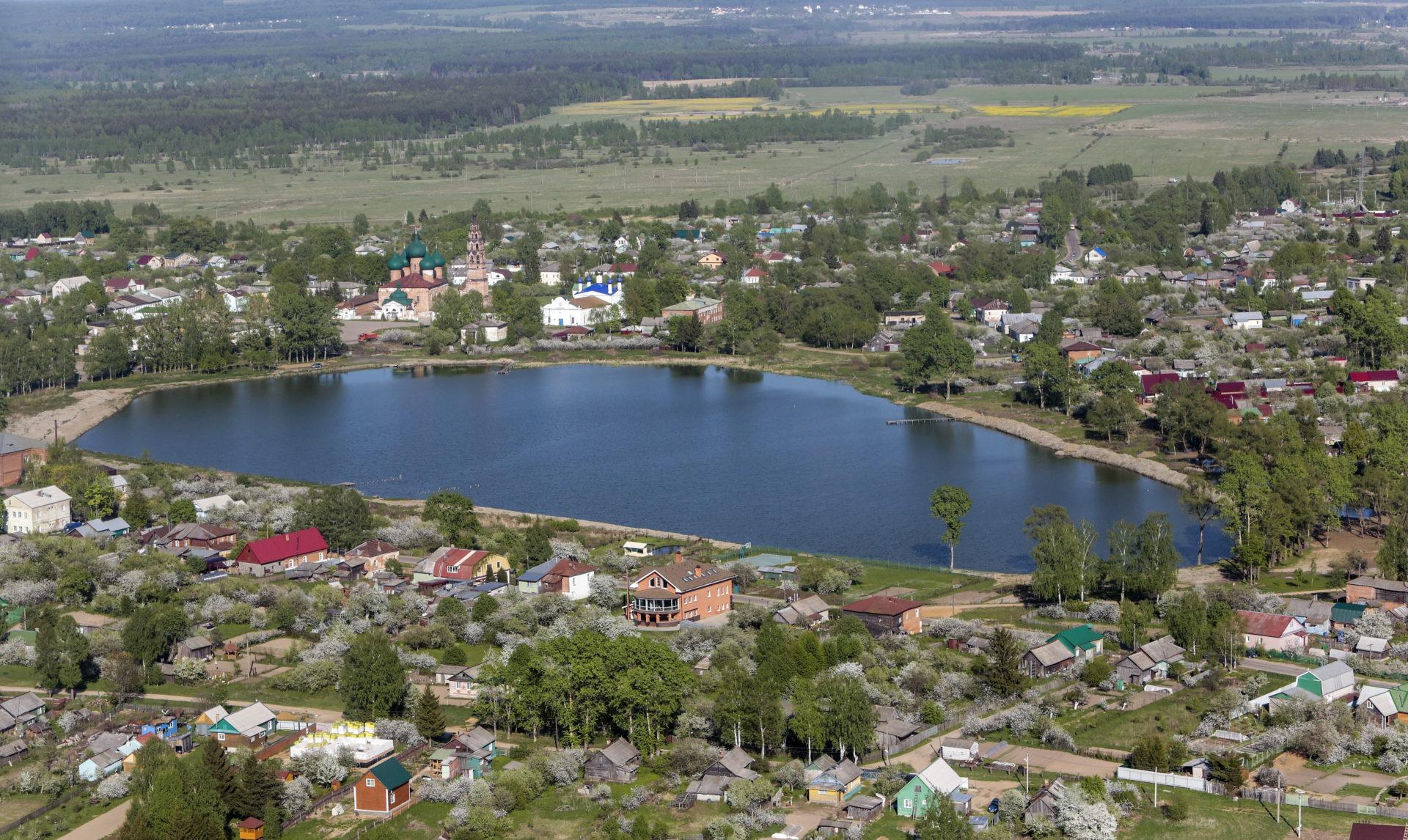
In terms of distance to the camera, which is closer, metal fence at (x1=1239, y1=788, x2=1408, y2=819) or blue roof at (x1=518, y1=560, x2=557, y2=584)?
metal fence at (x1=1239, y1=788, x2=1408, y2=819)

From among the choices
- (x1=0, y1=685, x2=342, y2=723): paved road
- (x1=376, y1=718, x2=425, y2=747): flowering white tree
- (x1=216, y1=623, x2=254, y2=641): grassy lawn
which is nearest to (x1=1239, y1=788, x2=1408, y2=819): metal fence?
(x1=376, y1=718, x2=425, y2=747): flowering white tree

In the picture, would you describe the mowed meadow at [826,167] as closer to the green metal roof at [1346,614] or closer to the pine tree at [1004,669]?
the green metal roof at [1346,614]

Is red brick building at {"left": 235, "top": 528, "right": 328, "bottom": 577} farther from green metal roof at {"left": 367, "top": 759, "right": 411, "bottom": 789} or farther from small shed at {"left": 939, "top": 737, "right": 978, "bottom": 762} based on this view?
small shed at {"left": 939, "top": 737, "right": 978, "bottom": 762}

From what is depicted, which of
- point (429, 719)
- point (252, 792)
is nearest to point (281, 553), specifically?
point (429, 719)

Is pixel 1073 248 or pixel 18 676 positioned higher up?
pixel 1073 248

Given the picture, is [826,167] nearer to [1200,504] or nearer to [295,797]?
[1200,504]

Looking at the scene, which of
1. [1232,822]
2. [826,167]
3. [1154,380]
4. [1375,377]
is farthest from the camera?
[826,167]

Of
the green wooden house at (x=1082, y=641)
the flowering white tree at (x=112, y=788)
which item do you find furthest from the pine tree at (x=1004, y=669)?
the flowering white tree at (x=112, y=788)
